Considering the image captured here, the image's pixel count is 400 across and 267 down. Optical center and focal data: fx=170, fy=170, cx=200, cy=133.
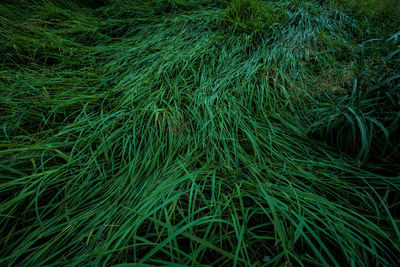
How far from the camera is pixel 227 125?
1.11 m

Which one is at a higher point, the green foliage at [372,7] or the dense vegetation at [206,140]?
the green foliage at [372,7]

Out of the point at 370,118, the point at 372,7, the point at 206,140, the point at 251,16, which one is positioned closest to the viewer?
the point at 370,118

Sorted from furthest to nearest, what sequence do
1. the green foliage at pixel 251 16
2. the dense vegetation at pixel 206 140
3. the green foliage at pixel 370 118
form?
the green foliage at pixel 251 16
the green foliage at pixel 370 118
the dense vegetation at pixel 206 140

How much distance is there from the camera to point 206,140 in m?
1.02

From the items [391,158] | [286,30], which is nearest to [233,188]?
[391,158]

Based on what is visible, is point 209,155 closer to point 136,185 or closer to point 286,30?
point 136,185

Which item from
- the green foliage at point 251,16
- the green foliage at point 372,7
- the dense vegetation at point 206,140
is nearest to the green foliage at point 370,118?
the dense vegetation at point 206,140

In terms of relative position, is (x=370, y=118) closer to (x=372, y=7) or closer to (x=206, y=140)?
(x=206, y=140)

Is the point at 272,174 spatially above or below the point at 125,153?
below

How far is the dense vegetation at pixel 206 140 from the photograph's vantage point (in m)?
0.65

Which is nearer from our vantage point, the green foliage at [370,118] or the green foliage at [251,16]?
the green foliage at [370,118]

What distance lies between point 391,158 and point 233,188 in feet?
2.50

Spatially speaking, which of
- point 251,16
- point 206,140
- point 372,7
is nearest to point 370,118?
point 206,140

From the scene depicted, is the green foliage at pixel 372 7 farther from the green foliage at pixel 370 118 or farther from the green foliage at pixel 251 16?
the green foliage at pixel 370 118
